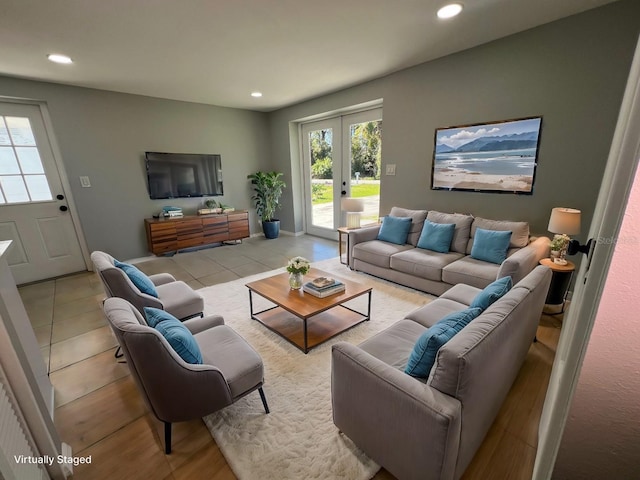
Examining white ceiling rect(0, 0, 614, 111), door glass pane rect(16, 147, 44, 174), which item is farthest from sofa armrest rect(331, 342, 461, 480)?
door glass pane rect(16, 147, 44, 174)

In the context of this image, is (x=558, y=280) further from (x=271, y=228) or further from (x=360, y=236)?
(x=271, y=228)

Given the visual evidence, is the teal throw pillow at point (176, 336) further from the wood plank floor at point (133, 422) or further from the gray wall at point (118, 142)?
the gray wall at point (118, 142)

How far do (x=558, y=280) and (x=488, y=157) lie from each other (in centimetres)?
147

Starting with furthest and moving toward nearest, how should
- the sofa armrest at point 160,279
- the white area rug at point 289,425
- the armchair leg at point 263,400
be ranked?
the sofa armrest at point 160,279, the armchair leg at point 263,400, the white area rug at point 289,425

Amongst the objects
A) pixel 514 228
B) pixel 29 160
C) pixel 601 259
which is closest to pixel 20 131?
pixel 29 160

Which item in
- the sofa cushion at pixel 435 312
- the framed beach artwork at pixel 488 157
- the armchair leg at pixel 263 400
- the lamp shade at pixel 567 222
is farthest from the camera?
the framed beach artwork at pixel 488 157

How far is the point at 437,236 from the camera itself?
316 centimetres

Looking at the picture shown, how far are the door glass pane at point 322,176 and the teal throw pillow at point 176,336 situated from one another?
13.6 ft

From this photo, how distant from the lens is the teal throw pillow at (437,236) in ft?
10.2

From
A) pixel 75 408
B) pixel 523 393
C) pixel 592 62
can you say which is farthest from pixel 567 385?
pixel 592 62

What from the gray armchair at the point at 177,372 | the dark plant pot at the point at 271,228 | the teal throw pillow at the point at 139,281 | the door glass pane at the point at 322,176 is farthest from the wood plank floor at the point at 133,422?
the door glass pane at the point at 322,176

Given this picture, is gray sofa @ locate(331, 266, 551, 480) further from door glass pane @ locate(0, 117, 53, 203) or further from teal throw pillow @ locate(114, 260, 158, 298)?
door glass pane @ locate(0, 117, 53, 203)

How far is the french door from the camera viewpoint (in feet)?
14.3

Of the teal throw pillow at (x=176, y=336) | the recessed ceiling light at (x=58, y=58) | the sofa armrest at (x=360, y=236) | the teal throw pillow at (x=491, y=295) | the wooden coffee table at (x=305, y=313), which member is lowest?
the wooden coffee table at (x=305, y=313)
